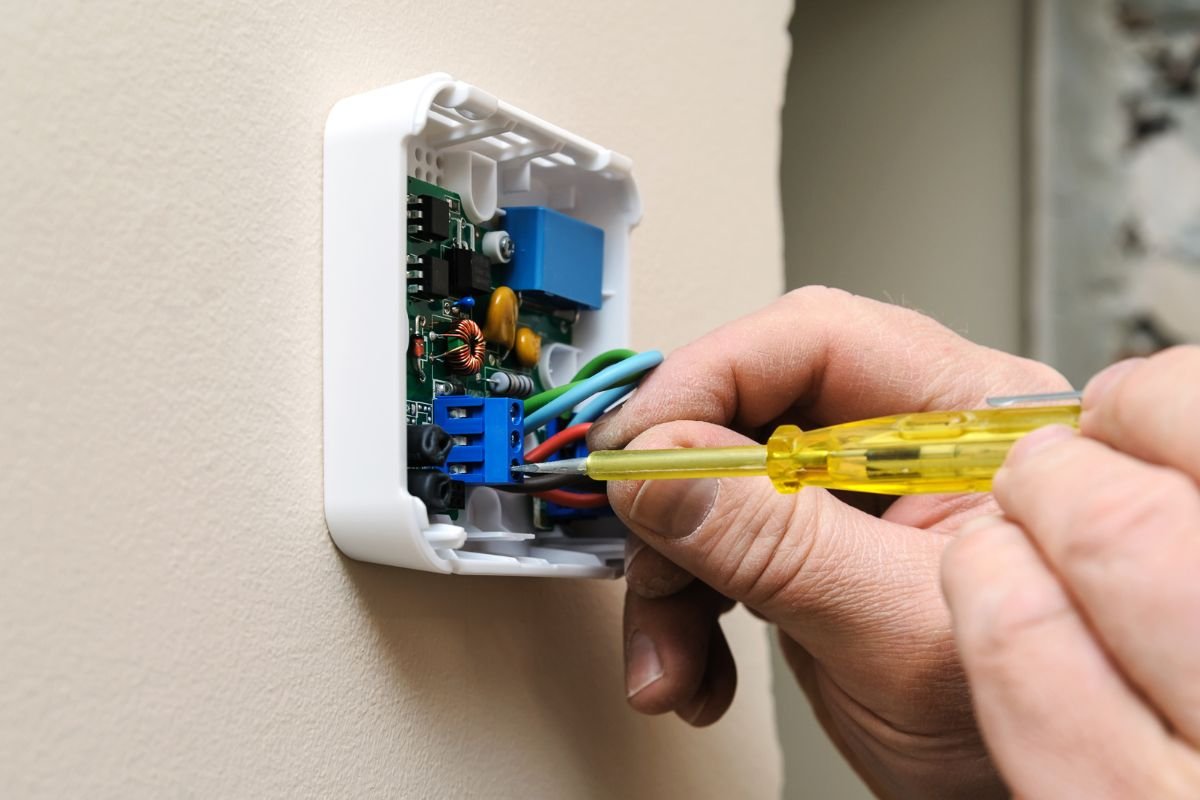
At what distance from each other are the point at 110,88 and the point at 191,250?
7 cm

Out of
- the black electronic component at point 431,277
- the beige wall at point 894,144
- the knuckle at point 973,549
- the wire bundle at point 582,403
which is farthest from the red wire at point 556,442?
the beige wall at point 894,144

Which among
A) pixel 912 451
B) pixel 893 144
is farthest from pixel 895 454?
pixel 893 144

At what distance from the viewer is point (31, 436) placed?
34 cm

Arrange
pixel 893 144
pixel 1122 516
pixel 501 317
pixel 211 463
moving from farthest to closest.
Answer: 1. pixel 893 144
2. pixel 501 317
3. pixel 211 463
4. pixel 1122 516

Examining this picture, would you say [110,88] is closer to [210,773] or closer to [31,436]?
[31,436]

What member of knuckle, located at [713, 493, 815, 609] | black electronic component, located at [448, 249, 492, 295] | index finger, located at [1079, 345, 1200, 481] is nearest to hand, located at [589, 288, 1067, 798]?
knuckle, located at [713, 493, 815, 609]

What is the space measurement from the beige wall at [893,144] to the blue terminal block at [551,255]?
0.97 m

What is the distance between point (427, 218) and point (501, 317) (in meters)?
0.07

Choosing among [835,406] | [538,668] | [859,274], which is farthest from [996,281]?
[538,668]

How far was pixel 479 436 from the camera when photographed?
1.59 ft

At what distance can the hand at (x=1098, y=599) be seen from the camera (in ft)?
0.95

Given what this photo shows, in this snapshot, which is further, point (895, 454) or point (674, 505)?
point (674, 505)

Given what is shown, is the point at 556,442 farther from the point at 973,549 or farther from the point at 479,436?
the point at 973,549

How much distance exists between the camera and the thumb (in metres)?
0.51
